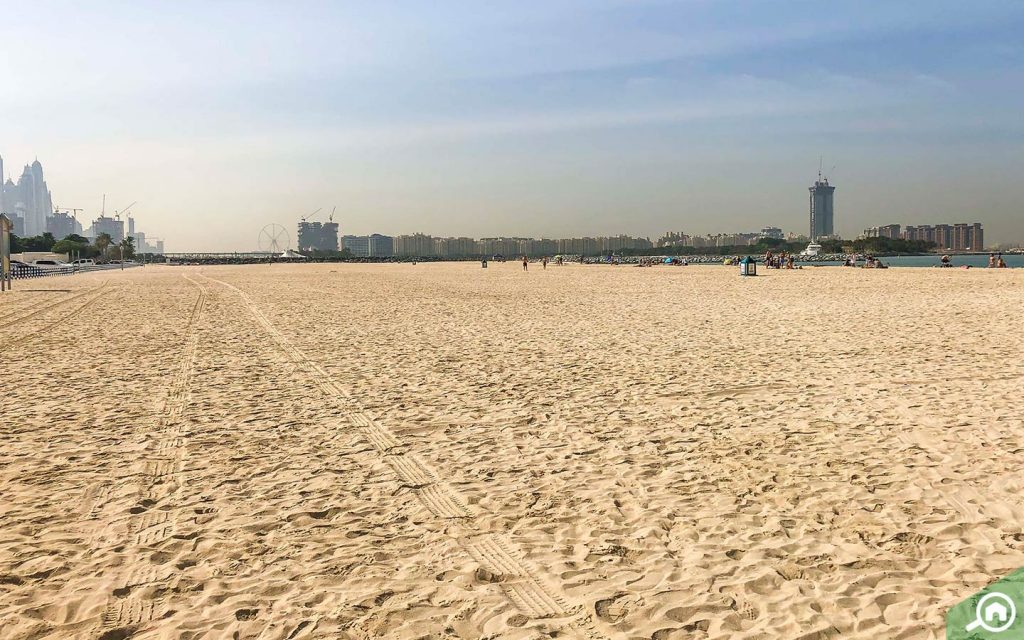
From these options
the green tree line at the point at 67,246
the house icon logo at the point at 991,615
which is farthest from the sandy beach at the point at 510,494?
the green tree line at the point at 67,246

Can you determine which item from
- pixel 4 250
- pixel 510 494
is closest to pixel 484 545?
pixel 510 494

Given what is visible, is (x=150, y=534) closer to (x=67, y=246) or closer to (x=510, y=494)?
(x=510, y=494)

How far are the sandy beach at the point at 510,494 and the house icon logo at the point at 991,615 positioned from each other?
126 mm

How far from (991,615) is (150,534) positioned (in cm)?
425

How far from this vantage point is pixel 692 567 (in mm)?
3789

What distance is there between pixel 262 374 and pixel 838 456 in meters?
7.23

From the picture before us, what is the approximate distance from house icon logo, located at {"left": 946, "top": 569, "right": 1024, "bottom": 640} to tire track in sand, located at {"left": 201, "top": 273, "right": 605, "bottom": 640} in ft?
4.84

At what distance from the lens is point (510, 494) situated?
4.93m

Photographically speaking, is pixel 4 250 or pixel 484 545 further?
pixel 4 250

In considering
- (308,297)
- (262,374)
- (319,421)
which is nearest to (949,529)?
(319,421)

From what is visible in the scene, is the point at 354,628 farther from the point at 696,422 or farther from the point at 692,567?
the point at 696,422

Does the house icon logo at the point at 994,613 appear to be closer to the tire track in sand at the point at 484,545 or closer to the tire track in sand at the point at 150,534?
the tire track in sand at the point at 484,545

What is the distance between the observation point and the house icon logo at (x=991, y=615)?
271 cm

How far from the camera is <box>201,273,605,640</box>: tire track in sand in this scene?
3.35 metres
